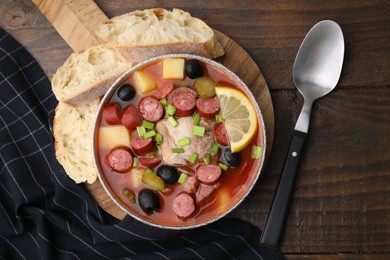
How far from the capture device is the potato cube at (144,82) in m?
1.96

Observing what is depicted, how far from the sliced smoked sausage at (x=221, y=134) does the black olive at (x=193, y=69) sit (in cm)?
18

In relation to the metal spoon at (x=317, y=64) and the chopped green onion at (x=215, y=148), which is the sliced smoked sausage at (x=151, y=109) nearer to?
the chopped green onion at (x=215, y=148)

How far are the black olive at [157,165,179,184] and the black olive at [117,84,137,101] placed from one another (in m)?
0.26

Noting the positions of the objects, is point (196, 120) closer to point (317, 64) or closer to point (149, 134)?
point (149, 134)

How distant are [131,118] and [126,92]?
9 cm

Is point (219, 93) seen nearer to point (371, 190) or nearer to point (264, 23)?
point (264, 23)

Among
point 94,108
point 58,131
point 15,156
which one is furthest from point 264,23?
point 15,156

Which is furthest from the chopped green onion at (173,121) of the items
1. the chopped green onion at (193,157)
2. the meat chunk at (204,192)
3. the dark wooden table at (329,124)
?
the dark wooden table at (329,124)

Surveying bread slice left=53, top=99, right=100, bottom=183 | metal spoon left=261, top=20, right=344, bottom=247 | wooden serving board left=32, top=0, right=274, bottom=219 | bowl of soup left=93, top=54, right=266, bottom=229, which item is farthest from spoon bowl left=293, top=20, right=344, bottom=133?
bread slice left=53, top=99, right=100, bottom=183

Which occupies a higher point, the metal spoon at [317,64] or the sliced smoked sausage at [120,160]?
the metal spoon at [317,64]

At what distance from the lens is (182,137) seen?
6.33 ft

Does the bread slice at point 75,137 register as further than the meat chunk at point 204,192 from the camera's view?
Yes

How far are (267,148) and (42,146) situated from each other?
815 mm

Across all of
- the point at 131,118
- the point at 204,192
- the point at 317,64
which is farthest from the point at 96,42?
the point at 317,64
